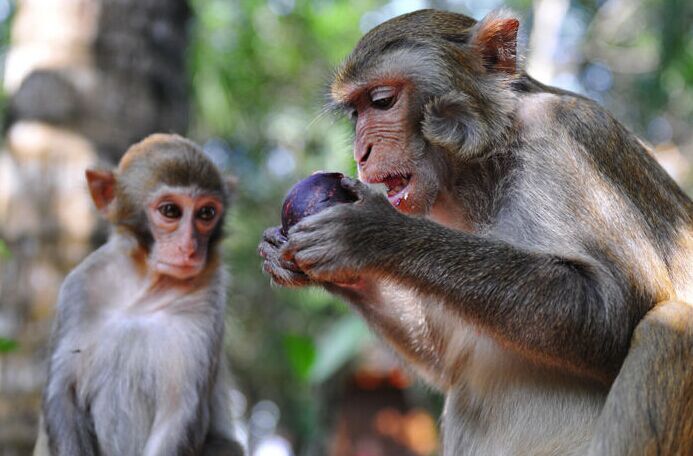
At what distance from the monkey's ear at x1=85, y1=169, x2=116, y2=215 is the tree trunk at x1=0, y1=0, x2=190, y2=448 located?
711 millimetres

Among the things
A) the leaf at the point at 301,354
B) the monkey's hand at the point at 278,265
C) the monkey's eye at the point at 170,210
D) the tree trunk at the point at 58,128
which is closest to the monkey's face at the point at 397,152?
the monkey's hand at the point at 278,265

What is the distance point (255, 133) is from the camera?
22016 millimetres

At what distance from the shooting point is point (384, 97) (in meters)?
4.88

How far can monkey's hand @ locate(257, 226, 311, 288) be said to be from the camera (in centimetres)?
453

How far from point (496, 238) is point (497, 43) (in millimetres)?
1322

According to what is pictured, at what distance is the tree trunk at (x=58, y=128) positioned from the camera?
6.71 meters

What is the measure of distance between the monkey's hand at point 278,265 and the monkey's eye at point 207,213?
140cm

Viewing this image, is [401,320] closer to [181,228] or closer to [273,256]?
[273,256]

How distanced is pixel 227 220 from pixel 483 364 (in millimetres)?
2531

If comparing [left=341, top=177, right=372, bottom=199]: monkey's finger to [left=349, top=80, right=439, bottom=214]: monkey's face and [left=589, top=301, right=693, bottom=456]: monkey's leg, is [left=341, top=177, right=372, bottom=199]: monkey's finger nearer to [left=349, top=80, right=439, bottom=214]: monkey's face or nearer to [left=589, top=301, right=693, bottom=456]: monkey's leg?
[left=349, top=80, right=439, bottom=214]: monkey's face

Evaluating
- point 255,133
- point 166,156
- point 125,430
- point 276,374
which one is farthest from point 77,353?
point 276,374

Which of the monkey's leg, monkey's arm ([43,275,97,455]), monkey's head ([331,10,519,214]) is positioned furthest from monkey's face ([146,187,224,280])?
the monkey's leg

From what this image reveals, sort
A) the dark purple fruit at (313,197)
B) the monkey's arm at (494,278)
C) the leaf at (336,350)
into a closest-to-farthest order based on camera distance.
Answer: the monkey's arm at (494,278) < the dark purple fruit at (313,197) < the leaf at (336,350)

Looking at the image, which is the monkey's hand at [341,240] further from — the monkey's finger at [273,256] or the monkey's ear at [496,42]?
the monkey's ear at [496,42]
